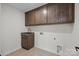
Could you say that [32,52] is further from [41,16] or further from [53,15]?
[53,15]

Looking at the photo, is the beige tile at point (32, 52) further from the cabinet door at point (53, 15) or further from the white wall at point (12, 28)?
the cabinet door at point (53, 15)

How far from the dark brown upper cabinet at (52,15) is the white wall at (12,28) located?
0.11 m

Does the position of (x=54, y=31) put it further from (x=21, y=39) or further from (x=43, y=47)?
(x=21, y=39)

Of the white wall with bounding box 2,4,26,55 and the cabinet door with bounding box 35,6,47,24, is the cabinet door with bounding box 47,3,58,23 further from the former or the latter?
the white wall with bounding box 2,4,26,55

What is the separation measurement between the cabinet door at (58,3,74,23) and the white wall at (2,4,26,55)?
577mm

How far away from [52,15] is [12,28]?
0.66m

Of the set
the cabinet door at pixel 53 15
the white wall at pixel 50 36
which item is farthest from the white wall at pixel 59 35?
the cabinet door at pixel 53 15

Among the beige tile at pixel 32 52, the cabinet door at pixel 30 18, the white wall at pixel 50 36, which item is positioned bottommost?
the beige tile at pixel 32 52

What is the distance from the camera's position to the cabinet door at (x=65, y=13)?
1192 millimetres

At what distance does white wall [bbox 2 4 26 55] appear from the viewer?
3.52ft

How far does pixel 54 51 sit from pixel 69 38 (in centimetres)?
31

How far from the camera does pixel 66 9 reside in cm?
124

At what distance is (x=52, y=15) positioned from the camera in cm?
132

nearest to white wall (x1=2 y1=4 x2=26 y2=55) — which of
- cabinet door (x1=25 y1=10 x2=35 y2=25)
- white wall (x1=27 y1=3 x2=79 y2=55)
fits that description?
cabinet door (x1=25 y1=10 x2=35 y2=25)
